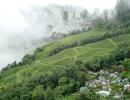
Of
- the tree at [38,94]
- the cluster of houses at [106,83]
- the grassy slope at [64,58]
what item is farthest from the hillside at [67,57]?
the tree at [38,94]

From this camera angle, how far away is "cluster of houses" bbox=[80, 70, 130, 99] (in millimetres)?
114369

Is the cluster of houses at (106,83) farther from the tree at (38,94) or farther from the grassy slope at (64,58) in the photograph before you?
the grassy slope at (64,58)

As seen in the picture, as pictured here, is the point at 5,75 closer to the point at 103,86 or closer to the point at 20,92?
the point at 20,92

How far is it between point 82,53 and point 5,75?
32.2m

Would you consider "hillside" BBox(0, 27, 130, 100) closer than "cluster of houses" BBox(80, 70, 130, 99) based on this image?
No

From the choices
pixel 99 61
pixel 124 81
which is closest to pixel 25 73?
pixel 99 61

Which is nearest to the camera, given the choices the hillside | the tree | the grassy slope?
the tree

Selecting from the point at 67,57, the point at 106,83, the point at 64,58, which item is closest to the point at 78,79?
the point at 106,83

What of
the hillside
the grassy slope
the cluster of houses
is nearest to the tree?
the cluster of houses

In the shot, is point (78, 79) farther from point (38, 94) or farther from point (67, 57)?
point (67, 57)

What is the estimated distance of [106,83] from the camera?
12775 centimetres

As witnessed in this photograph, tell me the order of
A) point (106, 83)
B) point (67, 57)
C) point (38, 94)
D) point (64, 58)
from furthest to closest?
point (67, 57)
point (64, 58)
point (106, 83)
point (38, 94)

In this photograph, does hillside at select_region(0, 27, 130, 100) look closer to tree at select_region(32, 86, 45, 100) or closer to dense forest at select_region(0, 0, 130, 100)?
dense forest at select_region(0, 0, 130, 100)

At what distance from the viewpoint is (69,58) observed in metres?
176
